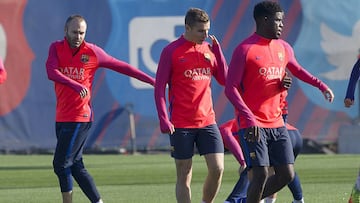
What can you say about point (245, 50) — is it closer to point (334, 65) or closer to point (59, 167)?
point (59, 167)

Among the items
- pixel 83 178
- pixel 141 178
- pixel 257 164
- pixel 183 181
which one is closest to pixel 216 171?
pixel 183 181

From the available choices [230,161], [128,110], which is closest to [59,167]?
[230,161]

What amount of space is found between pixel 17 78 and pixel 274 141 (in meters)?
19.1

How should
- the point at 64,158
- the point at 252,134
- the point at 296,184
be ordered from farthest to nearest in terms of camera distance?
the point at 296,184
the point at 64,158
the point at 252,134

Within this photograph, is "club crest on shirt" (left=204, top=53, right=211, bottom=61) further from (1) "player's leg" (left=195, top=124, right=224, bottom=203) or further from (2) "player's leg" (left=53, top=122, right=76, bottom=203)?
(2) "player's leg" (left=53, top=122, right=76, bottom=203)

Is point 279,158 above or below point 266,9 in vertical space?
below

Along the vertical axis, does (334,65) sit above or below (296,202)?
below

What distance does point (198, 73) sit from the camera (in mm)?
12031

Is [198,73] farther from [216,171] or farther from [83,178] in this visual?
[83,178]

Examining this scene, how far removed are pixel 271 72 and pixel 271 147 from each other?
2.37 ft

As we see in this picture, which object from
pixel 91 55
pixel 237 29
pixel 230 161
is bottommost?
pixel 230 161

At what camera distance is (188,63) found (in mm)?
11969

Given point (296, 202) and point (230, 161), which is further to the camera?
point (230, 161)

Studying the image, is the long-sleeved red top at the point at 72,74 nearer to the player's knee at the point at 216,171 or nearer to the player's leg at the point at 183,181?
the player's leg at the point at 183,181
